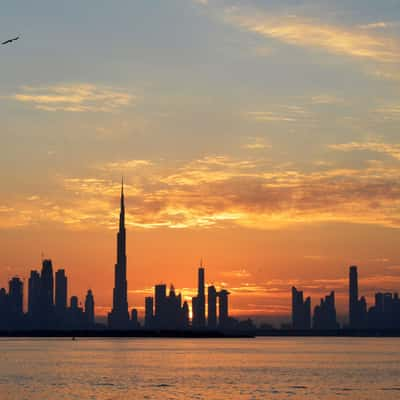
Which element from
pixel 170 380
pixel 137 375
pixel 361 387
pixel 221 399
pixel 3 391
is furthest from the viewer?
pixel 137 375

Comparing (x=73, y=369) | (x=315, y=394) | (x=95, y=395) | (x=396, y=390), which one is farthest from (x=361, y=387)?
(x=73, y=369)

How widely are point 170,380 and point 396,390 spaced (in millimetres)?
36903

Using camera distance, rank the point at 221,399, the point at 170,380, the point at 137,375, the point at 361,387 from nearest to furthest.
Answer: the point at 221,399
the point at 361,387
the point at 170,380
the point at 137,375

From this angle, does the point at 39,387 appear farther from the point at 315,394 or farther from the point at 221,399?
the point at 315,394

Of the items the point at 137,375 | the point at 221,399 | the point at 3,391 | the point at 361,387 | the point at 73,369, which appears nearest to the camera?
the point at 221,399

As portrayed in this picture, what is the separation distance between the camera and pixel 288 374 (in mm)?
174750

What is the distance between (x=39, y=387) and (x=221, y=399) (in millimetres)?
31363

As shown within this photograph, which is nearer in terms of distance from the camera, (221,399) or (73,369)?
(221,399)

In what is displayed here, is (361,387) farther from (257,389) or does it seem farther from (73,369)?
(73,369)

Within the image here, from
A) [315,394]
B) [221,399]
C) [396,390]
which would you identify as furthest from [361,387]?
[221,399]

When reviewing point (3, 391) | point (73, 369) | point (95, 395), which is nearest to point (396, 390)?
point (95, 395)

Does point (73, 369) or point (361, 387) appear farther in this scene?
point (73, 369)

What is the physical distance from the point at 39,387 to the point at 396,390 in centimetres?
5218

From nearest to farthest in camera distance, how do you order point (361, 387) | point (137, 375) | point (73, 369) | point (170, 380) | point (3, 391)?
1. point (3, 391)
2. point (361, 387)
3. point (170, 380)
4. point (137, 375)
5. point (73, 369)
